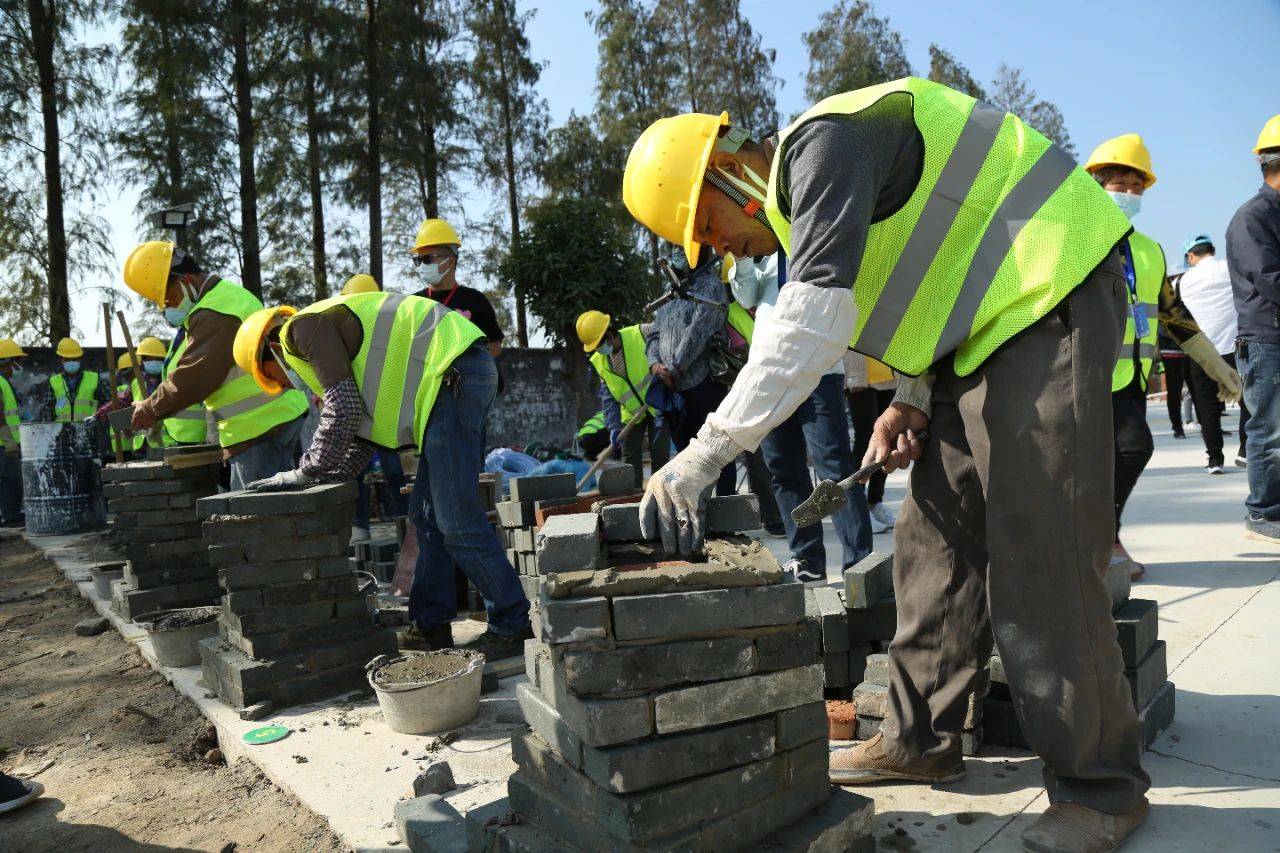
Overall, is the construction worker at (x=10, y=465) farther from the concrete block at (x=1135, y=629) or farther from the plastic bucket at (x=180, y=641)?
the concrete block at (x=1135, y=629)

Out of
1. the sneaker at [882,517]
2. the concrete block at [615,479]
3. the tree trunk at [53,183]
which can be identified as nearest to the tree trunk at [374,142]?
the tree trunk at [53,183]

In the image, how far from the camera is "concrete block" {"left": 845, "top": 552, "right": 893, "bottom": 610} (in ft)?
8.92

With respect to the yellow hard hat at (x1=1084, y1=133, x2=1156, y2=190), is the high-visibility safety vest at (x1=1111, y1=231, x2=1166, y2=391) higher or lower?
lower

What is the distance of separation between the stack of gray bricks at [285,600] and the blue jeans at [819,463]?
2069 millimetres

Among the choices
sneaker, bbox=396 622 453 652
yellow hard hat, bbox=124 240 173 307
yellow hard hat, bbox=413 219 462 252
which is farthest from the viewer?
yellow hard hat, bbox=413 219 462 252

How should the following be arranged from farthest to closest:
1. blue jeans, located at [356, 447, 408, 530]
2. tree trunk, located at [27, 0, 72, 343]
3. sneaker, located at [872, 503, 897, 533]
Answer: tree trunk, located at [27, 0, 72, 343]
blue jeans, located at [356, 447, 408, 530]
sneaker, located at [872, 503, 897, 533]

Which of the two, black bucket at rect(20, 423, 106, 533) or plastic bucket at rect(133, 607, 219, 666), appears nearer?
plastic bucket at rect(133, 607, 219, 666)

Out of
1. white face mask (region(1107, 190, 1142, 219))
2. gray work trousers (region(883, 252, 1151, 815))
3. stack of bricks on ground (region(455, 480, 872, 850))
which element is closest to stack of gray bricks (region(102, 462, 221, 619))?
stack of bricks on ground (region(455, 480, 872, 850))

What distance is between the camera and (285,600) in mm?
3574

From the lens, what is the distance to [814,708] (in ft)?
6.54

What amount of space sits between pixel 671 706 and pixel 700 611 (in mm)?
197

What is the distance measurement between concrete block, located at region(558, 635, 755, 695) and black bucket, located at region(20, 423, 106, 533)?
8.73 m

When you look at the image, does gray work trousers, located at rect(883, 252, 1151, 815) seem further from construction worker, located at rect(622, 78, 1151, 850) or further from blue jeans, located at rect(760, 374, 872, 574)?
blue jeans, located at rect(760, 374, 872, 574)

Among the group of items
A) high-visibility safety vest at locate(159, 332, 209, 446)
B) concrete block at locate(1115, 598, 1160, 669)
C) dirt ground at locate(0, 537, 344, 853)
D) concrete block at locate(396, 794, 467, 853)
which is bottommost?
dirt ground at locate(0, 537, 344, 853)
